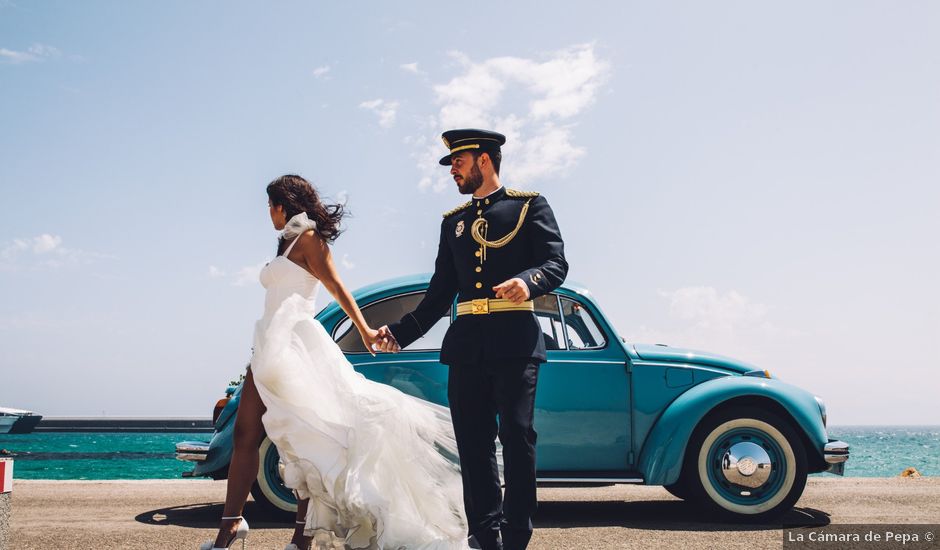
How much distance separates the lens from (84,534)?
15.8ft

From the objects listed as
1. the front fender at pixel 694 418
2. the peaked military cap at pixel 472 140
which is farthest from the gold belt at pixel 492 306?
the front fender at pixel 694 418

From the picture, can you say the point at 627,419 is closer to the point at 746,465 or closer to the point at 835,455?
the point at 746,465

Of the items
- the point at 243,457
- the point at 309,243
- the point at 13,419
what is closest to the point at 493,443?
the point at 243,457

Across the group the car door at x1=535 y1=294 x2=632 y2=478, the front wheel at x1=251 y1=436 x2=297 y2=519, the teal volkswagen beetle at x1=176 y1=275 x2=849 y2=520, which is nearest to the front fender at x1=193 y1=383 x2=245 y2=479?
the teal volkswagen beetle at x1=176 y1=275 x2=849 y2=520

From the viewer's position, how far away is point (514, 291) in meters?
3.27

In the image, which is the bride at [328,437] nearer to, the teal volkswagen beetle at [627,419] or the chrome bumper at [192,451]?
the teal volkswagen beetle at [627,419]

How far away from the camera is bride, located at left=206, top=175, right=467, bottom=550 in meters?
3.67

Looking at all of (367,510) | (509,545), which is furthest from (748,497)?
(367,510)

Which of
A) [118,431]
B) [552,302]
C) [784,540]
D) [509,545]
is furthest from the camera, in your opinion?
[118,431]

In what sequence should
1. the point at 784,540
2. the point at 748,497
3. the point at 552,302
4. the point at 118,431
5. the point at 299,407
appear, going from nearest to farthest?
the point at 299,407 < the point at 784,540 < the point at 748,497 < the point at 552,302 < the point at 118,431

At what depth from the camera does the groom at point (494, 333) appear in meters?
3.49

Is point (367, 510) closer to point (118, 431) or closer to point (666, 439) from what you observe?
point (666, 439)

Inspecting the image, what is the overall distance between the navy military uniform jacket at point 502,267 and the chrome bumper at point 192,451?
248 cm

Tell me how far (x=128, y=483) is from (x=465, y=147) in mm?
6110
